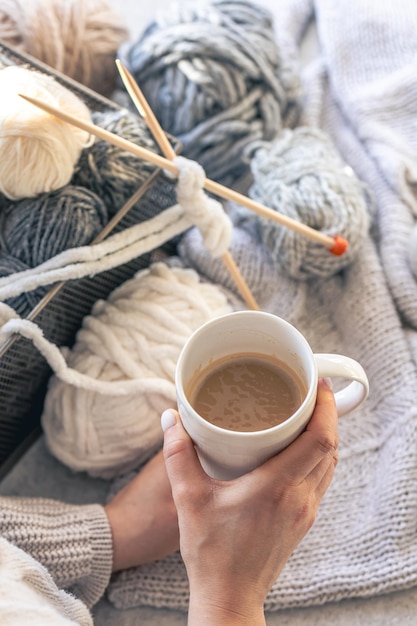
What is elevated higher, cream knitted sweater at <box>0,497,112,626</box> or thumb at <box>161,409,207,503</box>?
thumb at <box>161,409,207,503</box>

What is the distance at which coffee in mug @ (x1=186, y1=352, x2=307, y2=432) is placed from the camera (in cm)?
53

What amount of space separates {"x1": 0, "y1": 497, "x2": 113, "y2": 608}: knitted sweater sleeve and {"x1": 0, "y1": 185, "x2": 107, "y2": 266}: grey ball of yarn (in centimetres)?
29

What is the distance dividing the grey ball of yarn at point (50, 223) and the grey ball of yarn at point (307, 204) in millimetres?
262

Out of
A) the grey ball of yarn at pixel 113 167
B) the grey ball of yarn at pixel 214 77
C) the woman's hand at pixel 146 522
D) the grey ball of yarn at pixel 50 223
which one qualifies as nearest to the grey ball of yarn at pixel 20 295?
the grey ball of yarn at pixel 50 223

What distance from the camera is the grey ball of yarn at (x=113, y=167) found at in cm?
79

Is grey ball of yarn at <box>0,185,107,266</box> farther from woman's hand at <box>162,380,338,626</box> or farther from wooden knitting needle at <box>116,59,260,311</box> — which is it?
woman's hand at <box>162,380,338,626</box>

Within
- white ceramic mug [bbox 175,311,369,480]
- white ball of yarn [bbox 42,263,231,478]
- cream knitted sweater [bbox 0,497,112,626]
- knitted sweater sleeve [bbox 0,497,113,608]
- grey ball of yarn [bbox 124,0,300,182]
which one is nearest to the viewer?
white ceramic mug [bbox 175,311,369,480]

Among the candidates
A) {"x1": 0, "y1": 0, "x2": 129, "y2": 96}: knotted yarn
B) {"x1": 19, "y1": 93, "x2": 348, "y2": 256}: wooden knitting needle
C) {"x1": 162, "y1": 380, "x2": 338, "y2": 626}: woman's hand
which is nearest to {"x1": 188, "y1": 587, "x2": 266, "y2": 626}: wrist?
{"x1": 162, "y1": 380, "x2": 338, "y2": 626}: woman's hand

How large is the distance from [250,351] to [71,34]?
70 cm

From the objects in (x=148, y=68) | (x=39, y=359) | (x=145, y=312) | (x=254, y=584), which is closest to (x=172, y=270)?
(x=145, y=312)

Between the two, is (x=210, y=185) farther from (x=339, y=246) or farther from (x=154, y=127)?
(x=339, y=246)

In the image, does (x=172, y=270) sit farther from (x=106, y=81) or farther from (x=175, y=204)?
(x=106, y=81)

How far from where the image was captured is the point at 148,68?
101 cm

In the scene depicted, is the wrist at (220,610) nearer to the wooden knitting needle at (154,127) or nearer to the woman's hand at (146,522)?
the woman's hand at (146,522)
